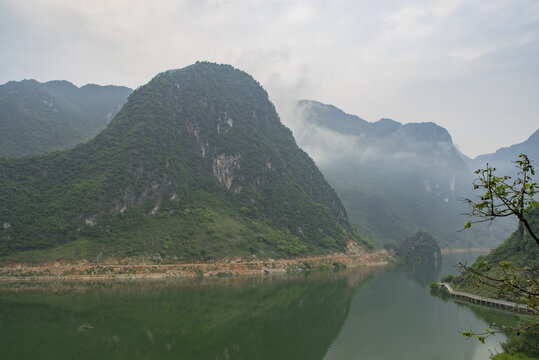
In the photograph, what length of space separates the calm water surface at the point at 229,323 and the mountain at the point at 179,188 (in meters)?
23.3

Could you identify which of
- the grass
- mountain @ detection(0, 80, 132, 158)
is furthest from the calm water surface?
mountain @ detection(0, 80, 132, 158)

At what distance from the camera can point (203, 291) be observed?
5725 centimetres

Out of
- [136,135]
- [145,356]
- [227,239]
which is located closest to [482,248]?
[227,239]

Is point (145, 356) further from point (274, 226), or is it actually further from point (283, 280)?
point (274, 226)

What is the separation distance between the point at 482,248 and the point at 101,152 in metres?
188

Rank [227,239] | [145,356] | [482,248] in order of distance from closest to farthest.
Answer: [145,356] → [227,239] → [482,248]

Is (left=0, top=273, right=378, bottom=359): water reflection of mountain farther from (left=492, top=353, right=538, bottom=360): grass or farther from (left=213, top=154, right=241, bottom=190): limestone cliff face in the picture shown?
(left=213, top=154, right=241, bottom=190): limestone cliff face

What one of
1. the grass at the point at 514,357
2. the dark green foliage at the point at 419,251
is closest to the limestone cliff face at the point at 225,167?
the dark green foliage at the point at 419,251

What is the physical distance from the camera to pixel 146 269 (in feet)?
237

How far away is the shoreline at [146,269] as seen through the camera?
64.9 metres

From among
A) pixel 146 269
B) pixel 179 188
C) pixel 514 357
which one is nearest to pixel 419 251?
pixel 179 188

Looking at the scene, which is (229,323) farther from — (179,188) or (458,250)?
(458,250)

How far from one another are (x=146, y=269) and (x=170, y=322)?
37597 millimetres

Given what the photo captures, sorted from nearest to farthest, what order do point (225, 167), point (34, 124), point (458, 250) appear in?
point (225, 167)
point (34, 124)
point (458, 250)
